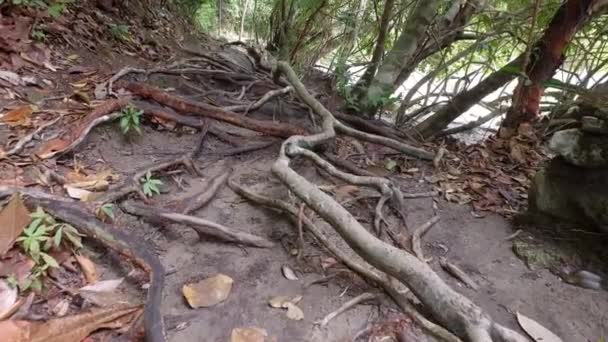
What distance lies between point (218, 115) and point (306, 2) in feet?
11.3

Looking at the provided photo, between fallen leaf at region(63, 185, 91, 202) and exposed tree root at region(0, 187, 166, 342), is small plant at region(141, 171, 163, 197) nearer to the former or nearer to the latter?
fallen leaf at region(63, 185, 91, 202)

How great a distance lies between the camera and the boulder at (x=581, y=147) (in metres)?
2.28

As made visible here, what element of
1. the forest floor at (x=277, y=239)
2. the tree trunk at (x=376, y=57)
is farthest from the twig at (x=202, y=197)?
the tree trunk at (x=376, y=57)

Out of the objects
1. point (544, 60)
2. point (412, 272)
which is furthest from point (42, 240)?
point (544, 60)

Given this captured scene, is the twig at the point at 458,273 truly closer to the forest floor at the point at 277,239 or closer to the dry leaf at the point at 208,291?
the forest floor at the point at 277,239

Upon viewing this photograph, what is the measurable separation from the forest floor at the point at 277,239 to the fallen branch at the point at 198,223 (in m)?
0.04

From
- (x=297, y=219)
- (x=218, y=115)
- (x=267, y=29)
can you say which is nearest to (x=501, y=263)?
(x=297, y=219)

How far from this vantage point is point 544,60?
12.3ft

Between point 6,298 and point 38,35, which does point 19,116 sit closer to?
point 38,35

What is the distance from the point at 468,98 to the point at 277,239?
2.95 metres

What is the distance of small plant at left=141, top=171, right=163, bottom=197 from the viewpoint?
2.39m

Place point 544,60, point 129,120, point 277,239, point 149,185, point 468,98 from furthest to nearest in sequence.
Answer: point 468,98, point 544,60, point 129,120, point 149,185, point 277,239

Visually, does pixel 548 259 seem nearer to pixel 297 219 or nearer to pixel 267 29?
pixel 297 219

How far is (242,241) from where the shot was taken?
220 centimetres
